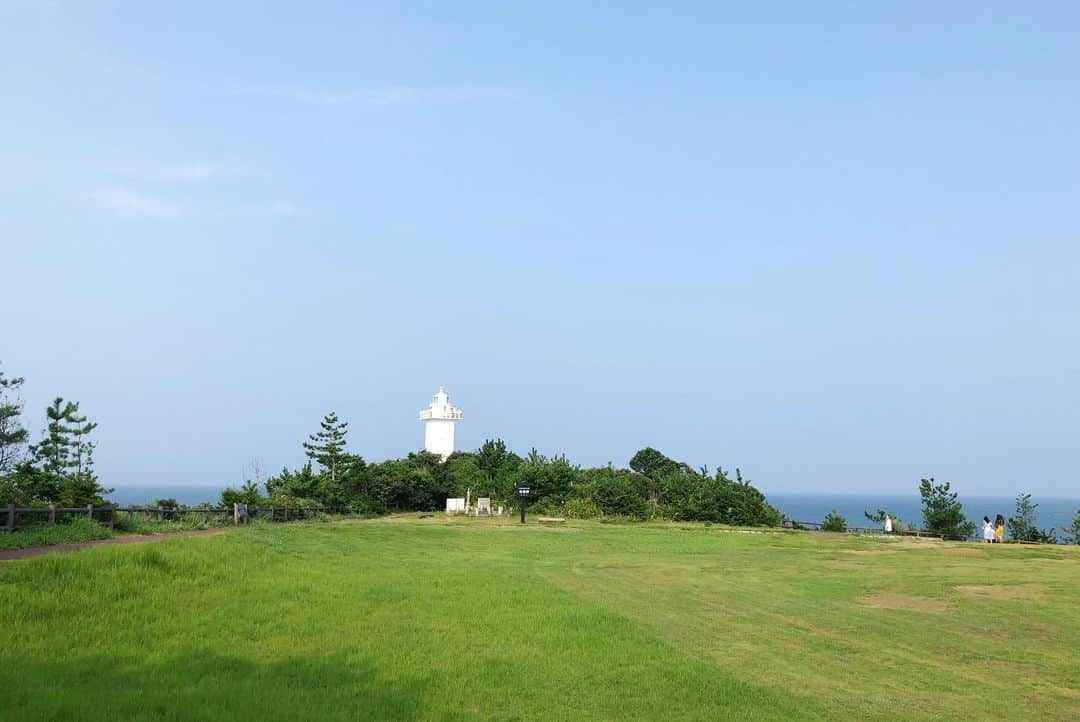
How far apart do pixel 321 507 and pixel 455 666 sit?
30738 millimetres

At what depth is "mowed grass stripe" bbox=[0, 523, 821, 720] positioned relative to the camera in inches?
377

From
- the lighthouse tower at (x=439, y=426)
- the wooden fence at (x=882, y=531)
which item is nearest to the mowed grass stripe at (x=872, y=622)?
the wooden fence at (x=882, y=531)

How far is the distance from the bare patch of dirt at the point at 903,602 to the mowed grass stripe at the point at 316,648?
18.9ft

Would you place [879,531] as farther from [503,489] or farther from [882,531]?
[503,489]

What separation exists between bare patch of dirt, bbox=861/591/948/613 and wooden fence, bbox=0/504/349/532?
20.4 metres

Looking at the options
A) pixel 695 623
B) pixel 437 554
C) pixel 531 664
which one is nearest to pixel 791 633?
pixel 695 623

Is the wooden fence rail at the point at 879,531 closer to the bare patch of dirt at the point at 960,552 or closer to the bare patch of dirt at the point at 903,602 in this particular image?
the bare patch of dirt at the point at 960,552

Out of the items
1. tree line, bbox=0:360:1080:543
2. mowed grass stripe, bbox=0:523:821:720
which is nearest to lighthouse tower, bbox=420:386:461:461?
tree line, bbox=0:360:1080:543

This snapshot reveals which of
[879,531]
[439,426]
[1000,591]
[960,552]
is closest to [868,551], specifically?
[960,552]

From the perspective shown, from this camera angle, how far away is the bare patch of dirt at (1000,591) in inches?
707

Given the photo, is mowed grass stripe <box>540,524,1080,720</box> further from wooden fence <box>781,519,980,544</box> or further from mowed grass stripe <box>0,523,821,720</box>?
wooden fence <box>781,519,980,544</box>

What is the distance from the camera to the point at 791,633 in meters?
13.9

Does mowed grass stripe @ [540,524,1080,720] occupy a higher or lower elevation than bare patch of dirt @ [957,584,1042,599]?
lower

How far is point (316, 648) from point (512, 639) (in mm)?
2940
